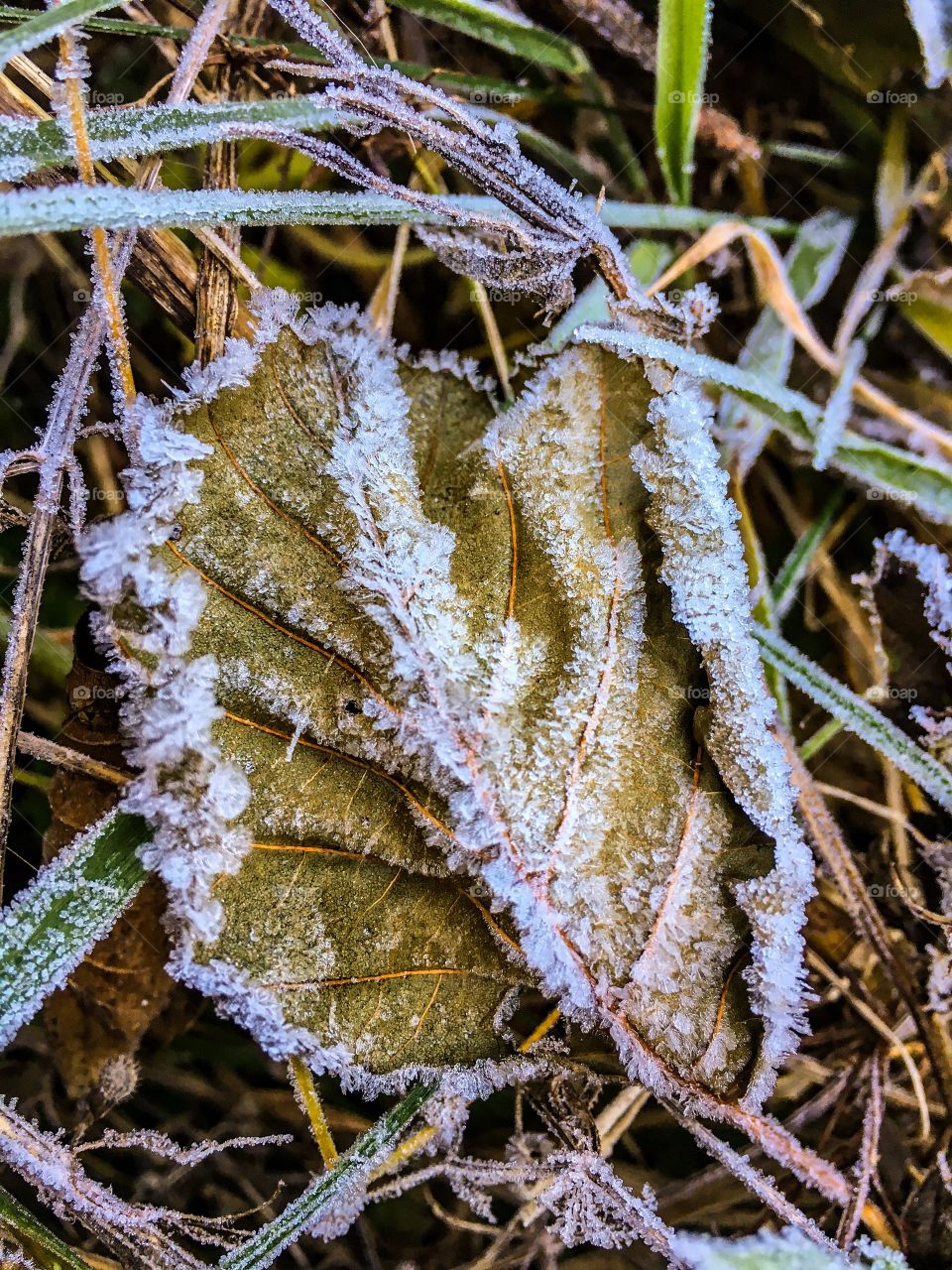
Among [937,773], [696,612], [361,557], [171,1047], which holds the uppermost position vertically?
[937,773]

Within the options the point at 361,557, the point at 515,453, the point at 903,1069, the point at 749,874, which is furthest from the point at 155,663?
the point at 903,1069

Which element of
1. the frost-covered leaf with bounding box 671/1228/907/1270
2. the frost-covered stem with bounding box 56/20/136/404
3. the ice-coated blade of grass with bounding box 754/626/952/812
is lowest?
the frost-covered leaf with bounding box 671/1228/907/1270

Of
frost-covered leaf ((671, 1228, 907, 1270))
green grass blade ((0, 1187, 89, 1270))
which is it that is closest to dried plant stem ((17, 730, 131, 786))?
green grass blade ((0, 1187, 89, 1270))

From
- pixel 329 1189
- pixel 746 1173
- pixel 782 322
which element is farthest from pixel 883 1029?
pixel 782 322

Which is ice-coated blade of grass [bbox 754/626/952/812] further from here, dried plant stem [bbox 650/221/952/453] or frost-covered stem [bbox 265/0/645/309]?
frost-covered stem [bbox 265/0/645/309]

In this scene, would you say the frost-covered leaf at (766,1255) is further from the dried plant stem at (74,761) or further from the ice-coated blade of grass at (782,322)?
the ice-coated blade of grass at (782,322)

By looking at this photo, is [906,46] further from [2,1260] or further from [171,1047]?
[2,1260]
